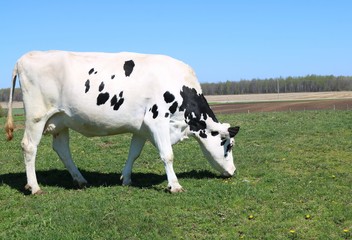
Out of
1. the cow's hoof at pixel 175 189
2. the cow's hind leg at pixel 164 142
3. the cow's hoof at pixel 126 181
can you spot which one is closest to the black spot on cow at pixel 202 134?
the cow's hind leg at pixel 164 142

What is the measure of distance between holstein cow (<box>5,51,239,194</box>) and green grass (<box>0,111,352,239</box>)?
0.93 m

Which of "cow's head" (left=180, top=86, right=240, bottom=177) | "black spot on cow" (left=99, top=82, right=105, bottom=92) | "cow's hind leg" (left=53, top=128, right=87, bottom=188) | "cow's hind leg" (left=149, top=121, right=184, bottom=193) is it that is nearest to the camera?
"cow's hind leg" (left=149, top=121, right=184, bottom=193)

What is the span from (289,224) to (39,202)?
183 inches

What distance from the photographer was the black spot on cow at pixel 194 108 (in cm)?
978

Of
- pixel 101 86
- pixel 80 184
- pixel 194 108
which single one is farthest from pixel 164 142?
pixel 80 184

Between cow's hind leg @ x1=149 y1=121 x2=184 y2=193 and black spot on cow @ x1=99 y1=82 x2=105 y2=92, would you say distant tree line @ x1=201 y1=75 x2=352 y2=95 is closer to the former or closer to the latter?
cow's hind leg @ x1=149 y1=121 x2=184 y2=193

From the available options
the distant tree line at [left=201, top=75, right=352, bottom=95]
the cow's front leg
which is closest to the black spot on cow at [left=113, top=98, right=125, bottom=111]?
the cow's front leg

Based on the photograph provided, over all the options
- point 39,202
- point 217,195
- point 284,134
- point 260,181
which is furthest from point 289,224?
point 284,134

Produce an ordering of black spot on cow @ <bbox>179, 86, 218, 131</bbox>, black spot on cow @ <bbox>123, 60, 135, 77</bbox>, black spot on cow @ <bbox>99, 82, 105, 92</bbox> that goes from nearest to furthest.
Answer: black spot on cow @ <bbox>99, 82, 105, 92</bbox> < black spot on cow @ <bbox>123, 60, 135, 77</bbox> < black spot on cow @ <bbox>179, 86, 218, 131</bbox>

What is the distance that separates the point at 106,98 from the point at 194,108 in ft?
6.15

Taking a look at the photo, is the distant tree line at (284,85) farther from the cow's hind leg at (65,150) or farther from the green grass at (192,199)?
the cow's hind leg at (65,150)

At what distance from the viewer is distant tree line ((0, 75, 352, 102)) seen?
168625 millimetres

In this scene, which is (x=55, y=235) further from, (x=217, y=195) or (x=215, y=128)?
(x=215, y=128)

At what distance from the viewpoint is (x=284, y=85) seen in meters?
177
